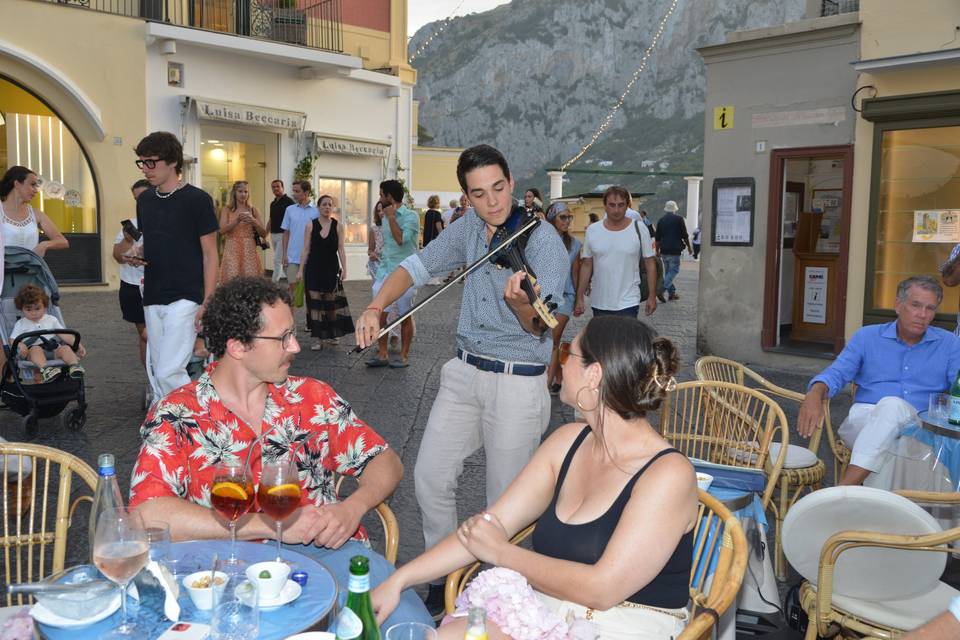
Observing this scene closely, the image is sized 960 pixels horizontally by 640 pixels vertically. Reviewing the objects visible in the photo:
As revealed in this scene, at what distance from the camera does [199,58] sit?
55.5 feet

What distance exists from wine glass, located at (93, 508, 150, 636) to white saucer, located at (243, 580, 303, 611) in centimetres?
24

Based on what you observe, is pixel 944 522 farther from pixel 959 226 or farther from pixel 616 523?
pixel 959 226

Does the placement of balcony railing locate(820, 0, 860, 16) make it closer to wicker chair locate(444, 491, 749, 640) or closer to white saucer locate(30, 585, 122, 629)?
wicker chair locate(444, 491, 749, 640)

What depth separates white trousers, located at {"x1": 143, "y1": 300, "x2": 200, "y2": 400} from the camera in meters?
5.02

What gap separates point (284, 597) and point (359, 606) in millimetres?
288

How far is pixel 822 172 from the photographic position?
10.4m

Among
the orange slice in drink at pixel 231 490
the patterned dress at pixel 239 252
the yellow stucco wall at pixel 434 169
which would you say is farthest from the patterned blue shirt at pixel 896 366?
the yellow stucco wall at pixel 434 169

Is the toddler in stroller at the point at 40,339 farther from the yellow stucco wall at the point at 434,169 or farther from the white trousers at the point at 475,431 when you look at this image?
the yellow stucco wall at the point at 434,169

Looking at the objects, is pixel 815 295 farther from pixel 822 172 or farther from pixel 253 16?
pixel 253 16

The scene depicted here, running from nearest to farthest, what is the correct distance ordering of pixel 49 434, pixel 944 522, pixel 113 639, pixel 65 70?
pixel 113 639 < pixel 944 522 < pixel 49 434 < pixel 65 70

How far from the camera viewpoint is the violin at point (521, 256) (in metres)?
3.05

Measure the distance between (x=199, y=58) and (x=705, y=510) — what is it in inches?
644

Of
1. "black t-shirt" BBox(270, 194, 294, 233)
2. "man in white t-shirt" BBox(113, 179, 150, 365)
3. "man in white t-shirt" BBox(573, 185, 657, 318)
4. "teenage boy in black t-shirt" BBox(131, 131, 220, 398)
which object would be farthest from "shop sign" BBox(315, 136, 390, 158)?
"teenage boy in black t-shirt" BBox(131, 131, 220, 398)

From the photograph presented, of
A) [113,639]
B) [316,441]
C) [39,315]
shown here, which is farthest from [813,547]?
[39,315]
